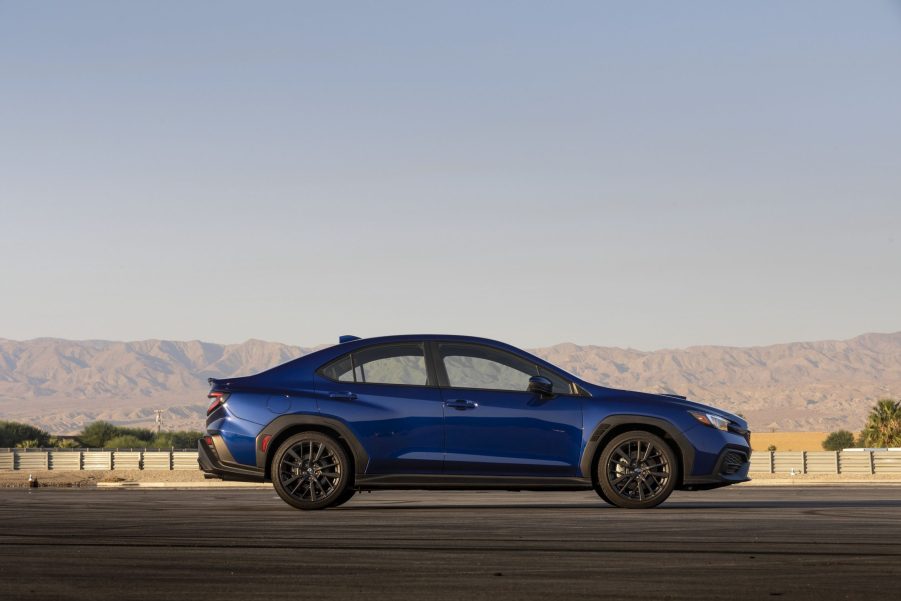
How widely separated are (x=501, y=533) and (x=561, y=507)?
3.86m

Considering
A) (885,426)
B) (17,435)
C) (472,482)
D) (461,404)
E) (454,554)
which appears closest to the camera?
(454,554)

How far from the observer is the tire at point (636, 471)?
13.0 metres

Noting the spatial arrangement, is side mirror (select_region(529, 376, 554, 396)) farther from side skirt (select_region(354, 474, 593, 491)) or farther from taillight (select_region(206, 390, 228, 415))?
taillight (select_region(206, 390, 228, 415))

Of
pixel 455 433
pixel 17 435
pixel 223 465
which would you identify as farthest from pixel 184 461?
pixel 17 435

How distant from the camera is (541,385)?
1295 centimetres

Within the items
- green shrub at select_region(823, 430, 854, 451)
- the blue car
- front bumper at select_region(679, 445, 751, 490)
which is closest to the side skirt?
the blue car

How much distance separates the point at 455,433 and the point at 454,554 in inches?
171

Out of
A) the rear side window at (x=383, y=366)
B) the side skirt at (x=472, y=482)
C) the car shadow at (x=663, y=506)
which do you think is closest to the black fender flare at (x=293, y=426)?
the side skirt at (x=472, y=482)

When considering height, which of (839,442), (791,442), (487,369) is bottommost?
(791,442)

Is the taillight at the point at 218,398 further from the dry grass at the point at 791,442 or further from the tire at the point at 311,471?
the dry grass at the point at 791,442

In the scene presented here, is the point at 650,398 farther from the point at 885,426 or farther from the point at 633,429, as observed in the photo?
the point at 885,426

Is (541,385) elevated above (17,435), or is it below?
above

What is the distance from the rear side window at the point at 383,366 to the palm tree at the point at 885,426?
7788 cm

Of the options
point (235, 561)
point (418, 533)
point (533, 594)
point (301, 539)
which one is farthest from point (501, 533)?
point (533, 594)
